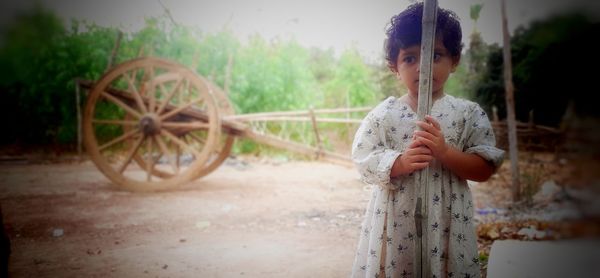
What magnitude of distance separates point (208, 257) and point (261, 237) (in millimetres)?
590

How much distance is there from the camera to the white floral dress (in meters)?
1.22

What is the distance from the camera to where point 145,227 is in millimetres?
3328

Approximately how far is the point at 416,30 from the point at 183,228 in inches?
114

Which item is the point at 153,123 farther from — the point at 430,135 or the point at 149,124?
the point at 430,135

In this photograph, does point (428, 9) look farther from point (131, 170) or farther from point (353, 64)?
point (353, 64)

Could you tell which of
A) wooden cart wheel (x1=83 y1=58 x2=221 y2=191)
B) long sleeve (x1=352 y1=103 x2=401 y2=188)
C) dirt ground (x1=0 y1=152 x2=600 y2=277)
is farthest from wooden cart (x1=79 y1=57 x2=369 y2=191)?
long sleeve (x1=352 y1=103 x2=401 y2=188)

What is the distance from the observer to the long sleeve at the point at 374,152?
1.17m

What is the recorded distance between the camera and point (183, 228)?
132 inches

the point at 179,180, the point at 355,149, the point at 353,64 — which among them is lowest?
the point at 179,180

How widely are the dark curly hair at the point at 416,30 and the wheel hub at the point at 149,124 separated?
384cm

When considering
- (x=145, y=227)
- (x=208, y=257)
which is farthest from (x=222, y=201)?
(x=208, y=257)

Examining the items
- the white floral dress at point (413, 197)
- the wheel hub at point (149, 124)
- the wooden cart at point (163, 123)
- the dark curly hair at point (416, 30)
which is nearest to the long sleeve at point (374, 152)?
the white floral dress at point (413, 197)

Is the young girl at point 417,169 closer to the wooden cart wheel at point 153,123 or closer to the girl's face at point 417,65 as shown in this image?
the girl's face at point 417,65

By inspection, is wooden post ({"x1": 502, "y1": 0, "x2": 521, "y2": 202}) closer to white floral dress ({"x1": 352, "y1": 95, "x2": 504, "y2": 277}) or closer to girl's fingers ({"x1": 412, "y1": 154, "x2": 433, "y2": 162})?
white floral dress ({"x1": 352, "y1": 95, "x2": 504, "y2": 277})
